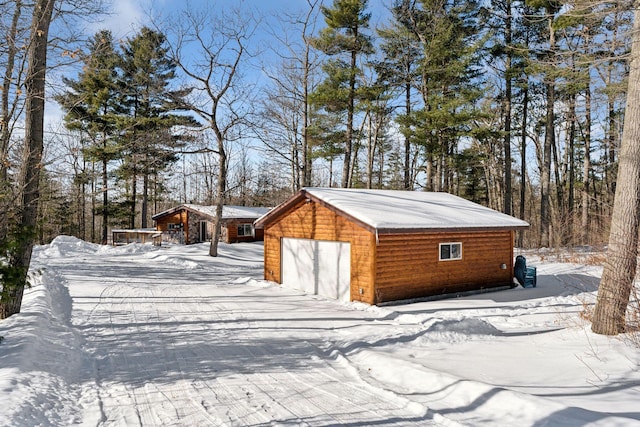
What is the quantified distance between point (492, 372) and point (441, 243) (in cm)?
Answer: 606

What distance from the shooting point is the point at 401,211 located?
38.3ft

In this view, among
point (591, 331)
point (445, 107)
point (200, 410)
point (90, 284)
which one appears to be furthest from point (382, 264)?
point (445, 107)

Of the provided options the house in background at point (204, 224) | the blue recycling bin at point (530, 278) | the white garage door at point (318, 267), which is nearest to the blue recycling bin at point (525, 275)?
the blue recycling bin at point (530, 278)

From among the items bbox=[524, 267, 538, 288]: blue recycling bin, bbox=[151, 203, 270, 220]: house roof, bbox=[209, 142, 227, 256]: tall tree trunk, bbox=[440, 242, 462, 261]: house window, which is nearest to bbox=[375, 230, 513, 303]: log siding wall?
bbox=[440, 242, 462, 261]: house window

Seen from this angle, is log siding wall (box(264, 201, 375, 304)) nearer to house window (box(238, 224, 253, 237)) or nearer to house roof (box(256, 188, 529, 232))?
house roof (box(256, 188, 529, 232))

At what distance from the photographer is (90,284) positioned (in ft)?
42.4

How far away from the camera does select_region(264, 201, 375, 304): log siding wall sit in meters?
10.4

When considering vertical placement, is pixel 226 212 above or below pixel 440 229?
above

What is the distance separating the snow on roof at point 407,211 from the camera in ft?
34.3

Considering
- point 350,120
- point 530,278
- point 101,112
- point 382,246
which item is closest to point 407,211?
point 382,246

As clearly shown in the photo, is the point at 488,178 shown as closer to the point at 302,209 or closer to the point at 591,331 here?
the point at 302,209

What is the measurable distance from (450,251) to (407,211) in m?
1.67

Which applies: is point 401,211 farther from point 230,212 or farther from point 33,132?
point 230,212

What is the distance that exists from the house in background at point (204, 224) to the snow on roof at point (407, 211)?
16.1 meters
